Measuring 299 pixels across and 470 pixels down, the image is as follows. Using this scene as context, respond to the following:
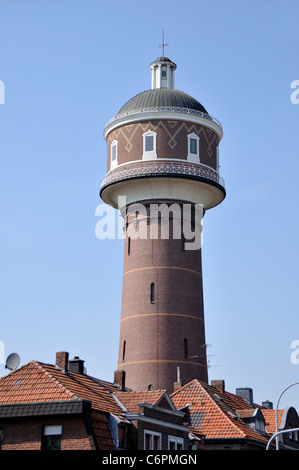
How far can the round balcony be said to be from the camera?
57.8 metres

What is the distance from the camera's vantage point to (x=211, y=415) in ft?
152

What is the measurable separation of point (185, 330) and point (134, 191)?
9.53 meters

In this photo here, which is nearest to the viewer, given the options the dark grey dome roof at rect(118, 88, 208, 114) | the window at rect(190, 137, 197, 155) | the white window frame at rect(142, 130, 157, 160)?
the white window frame at rect(142, 130, 157, 160)

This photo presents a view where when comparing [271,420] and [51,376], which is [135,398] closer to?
[51,376]

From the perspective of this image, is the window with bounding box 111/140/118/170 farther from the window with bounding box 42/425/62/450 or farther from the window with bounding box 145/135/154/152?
the window with bounding box 42/425/62/450

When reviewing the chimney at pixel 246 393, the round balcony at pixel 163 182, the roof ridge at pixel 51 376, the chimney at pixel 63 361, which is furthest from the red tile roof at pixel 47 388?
the chimney at pixel 246 393

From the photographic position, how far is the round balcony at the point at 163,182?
190 feet

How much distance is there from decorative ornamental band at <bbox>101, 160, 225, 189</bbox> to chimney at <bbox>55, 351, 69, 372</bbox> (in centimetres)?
2068

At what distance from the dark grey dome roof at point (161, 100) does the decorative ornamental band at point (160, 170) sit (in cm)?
415

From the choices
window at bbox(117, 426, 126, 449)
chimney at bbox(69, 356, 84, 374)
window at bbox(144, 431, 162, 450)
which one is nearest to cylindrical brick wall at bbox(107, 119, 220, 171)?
chimney at bbox(69, 356, 84, 374)

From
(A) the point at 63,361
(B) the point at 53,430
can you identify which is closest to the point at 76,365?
(A) the point at 63,361

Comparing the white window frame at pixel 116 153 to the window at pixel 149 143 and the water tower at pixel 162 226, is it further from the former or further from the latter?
the window at pixel 149 143
